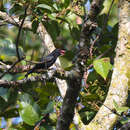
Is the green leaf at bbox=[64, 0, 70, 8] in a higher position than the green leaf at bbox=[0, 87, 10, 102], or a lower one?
higher

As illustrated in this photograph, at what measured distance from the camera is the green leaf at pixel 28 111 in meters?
3.36

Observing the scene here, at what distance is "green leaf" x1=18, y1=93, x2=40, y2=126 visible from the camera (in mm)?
3355

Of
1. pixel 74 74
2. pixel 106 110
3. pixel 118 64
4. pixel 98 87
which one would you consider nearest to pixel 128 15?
pixel 118 64

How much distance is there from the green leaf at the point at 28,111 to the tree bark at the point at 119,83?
0.62 m

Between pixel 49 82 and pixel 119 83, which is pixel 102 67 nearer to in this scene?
pixel 119 83

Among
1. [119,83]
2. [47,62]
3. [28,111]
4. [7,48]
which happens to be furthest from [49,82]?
[119,83]

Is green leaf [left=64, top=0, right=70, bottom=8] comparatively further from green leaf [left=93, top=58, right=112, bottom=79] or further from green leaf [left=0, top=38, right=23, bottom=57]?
green leaf [left=93, top=58, right=112, bottom=79]

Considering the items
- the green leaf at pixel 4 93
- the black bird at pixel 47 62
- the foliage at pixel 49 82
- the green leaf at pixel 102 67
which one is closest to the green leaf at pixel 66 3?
the foliage at pixel 49 82

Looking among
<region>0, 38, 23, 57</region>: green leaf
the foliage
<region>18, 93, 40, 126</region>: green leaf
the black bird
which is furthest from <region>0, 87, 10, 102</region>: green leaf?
<region>18, 93, 40, 126</region>: green leaf

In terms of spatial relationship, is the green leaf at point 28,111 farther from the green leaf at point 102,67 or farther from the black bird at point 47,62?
the green leaf at point 102,67

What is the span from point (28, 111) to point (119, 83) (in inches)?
39.9

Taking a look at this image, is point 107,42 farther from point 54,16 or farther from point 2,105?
point 2,105

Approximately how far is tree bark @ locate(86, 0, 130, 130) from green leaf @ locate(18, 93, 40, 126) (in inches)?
24.3

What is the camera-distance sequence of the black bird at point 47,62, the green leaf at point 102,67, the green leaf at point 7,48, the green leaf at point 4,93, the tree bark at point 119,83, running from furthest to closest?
the green leaf at point 4,93
the green leaf at point 7,48
the black bird at point 47,62
the green leaf at point 102,67
the tree bark at point 119,83
